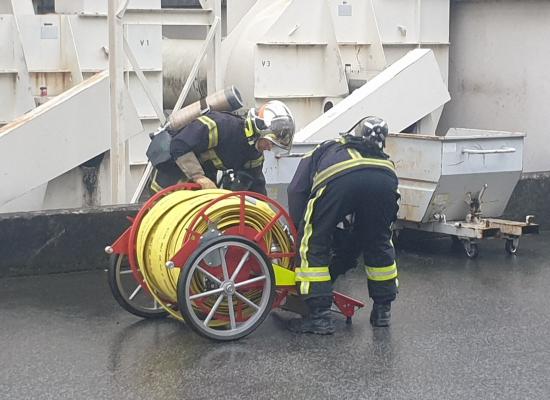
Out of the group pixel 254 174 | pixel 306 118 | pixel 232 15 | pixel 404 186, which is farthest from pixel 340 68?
pixel 254 174

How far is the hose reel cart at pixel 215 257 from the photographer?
7.37 meters

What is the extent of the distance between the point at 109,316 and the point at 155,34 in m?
4.93

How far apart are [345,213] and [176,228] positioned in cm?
112

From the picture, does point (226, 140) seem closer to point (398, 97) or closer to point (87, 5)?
point (398, 97)

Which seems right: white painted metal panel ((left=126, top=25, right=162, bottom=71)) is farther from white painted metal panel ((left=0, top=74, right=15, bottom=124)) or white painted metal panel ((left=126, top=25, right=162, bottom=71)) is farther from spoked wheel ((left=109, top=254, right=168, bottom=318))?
spoked wheel ((left=109, top=254, right=168, bottom=318))

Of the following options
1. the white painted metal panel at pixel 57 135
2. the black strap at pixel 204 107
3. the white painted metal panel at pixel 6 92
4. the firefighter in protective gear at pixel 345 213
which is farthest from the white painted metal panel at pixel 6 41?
the firefighter in protective gear at pixel 345 213

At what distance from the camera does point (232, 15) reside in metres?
14.0

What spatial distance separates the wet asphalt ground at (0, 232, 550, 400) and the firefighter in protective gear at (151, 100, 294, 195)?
1137 mm

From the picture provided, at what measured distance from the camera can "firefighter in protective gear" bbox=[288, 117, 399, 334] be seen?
7.58m

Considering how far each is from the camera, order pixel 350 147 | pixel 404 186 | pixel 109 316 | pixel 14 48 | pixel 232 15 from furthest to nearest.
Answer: pixel 232 15 < pixel 14 48 < pixel 404 186 < pixel 109 316 < pixel 350 147

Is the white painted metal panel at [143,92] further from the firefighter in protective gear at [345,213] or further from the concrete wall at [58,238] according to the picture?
the firefighter in protective gear at [345,213]

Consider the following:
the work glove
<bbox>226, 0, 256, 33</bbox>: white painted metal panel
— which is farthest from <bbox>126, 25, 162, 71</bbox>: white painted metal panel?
the work glove

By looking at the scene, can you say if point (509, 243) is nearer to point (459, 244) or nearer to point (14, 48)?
point (459, 244)

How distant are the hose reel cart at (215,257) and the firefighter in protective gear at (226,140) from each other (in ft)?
0.95
